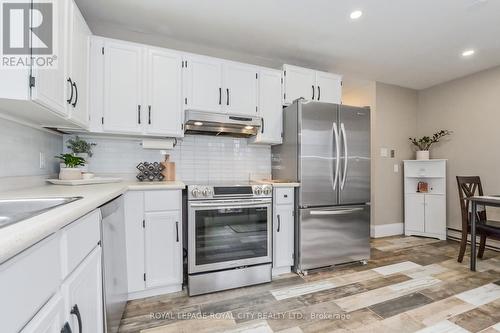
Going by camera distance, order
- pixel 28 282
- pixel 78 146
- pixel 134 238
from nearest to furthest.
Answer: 1. pixel 28 282
2. pixel 134 238
3. pixel 78 146

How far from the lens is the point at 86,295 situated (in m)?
1.05

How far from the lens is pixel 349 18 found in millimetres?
2354

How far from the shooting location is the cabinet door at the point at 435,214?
377 centimetres

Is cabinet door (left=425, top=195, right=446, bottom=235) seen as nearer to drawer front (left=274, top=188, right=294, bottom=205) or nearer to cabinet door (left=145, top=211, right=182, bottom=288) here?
drawer front (left=274, top=188, right=294, bottom=205)

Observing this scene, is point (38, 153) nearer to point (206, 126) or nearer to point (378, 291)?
point (206, 126)

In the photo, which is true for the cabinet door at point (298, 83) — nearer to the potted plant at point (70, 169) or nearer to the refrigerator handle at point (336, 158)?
the refrigerator handle at point (336, 158)

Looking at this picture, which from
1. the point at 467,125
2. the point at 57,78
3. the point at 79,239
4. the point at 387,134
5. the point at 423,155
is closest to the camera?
the point at 79,239

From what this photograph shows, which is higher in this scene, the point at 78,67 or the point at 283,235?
the point at 78,67

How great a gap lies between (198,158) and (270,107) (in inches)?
40.7

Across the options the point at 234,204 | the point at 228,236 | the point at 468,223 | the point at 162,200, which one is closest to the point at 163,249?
the point at 162,200

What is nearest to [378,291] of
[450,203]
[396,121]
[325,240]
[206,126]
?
[325,240]

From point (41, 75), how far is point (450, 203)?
5.14 metres

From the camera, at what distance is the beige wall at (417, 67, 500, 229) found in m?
3.41

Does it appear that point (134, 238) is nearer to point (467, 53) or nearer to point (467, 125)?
point (467, 53)
